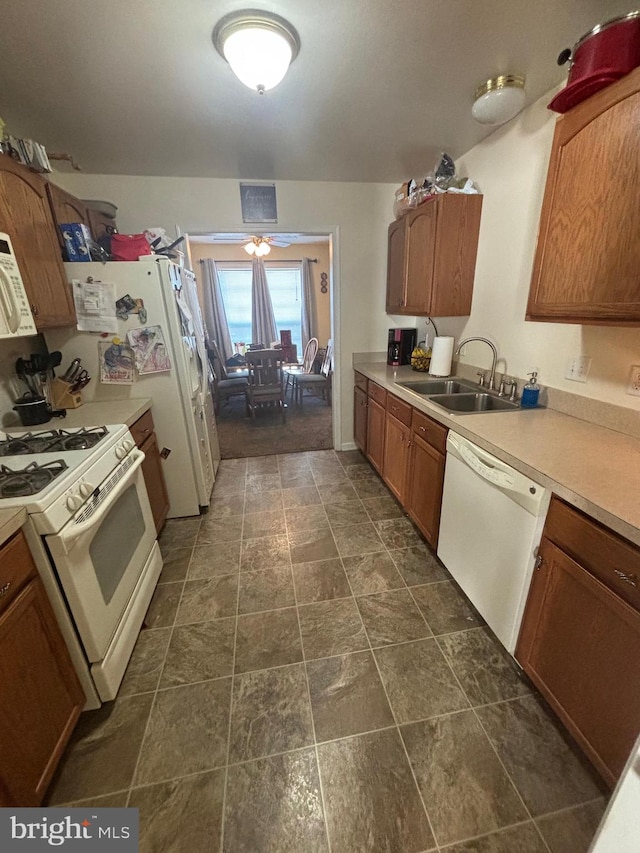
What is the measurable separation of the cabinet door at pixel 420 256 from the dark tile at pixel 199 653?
2263mm

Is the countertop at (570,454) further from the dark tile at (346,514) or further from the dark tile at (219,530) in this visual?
the dark tile at (219,530)

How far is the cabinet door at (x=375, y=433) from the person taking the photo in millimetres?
2680

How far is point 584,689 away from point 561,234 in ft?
5.17

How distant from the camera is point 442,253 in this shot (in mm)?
2215

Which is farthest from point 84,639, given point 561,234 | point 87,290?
point 561,234

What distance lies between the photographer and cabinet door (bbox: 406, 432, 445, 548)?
1856 mm

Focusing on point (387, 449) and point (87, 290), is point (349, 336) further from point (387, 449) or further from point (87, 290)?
point (87, 290)

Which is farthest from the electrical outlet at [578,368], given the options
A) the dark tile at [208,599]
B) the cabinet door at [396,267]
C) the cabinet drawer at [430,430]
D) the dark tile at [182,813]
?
the dark tile at [182,813]

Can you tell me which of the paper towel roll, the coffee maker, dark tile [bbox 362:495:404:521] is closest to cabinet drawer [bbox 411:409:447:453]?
the paper towel roll

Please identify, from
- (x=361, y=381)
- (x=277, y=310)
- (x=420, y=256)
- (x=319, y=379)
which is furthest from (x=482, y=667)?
(x=277, y=310)

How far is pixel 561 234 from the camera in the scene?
4.33ft

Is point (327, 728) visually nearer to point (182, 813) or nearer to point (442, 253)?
point (182, 813)

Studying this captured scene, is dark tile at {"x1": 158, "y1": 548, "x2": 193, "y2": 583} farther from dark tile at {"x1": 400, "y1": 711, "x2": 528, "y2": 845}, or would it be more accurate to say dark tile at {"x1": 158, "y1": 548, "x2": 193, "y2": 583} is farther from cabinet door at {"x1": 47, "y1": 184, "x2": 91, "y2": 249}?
cabinet door at {"x1": 47, "y1": 184, "x2": 91, "y2": 249}

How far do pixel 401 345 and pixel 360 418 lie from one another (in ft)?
2.48
